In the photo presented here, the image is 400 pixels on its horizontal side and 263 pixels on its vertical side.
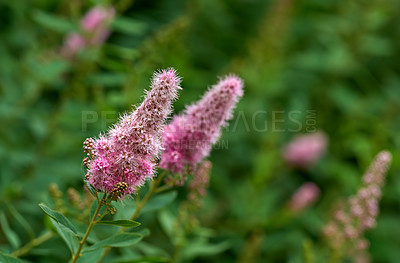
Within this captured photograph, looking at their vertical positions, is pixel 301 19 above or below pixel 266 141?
above

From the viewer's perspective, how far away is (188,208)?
8.20 ft

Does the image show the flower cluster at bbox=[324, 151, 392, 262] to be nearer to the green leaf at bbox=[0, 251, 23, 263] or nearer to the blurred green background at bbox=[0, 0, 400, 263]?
the blurred green background at bbox=[0, 0, 400, 263]

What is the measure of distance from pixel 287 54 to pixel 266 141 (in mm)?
1489

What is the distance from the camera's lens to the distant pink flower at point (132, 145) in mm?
1543

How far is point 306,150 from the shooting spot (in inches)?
169

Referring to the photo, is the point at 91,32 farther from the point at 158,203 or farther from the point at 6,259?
the point at 6,259

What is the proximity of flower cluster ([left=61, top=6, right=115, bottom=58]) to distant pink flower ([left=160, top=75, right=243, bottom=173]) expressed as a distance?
1.78 meters

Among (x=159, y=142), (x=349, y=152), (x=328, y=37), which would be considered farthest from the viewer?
(x=328, y=37)

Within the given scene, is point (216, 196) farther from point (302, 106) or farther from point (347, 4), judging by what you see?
point (347, 4)

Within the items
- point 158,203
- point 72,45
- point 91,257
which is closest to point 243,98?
point 72,45

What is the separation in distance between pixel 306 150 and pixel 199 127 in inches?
103

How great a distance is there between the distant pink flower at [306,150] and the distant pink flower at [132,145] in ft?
9.65

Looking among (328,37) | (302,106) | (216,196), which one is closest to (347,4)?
(328,37)

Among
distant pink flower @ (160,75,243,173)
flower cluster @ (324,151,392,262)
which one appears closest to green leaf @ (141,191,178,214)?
distant pink flower @ (160,75,243,173)
